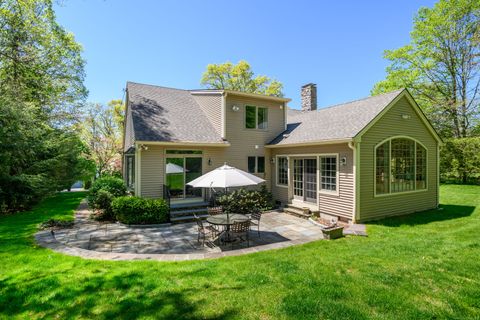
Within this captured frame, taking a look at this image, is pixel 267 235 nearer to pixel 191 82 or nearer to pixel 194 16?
pixel 194 16

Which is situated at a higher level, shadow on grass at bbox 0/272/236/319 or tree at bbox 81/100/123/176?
tree at bbox 81/100/123/176

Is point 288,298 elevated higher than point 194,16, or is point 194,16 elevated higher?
point 194,16

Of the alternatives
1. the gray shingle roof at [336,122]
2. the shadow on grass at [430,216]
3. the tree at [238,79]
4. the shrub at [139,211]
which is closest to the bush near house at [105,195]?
the shrub at [139,211]

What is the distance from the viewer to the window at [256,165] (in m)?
13.5

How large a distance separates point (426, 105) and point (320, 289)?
24798 mm

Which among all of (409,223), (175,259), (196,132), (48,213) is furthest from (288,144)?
(48,213)

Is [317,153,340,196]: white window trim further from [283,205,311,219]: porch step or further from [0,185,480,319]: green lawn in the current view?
[0,185,480,319]: green lawn

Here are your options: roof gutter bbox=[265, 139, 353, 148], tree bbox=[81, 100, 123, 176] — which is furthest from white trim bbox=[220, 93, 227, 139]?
tree bbox=[81, 100, 123, 176]

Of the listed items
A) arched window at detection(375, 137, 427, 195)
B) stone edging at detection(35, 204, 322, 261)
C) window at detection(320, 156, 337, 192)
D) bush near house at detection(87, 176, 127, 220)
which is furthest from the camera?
bush near house at detection(87, 176, 127, 220)

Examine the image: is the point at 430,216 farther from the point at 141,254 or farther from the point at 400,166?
the point at 141,254

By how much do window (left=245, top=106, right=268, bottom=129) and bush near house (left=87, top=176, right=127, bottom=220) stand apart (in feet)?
24.1

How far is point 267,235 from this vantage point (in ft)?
26.3

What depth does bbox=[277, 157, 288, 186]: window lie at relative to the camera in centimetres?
1291

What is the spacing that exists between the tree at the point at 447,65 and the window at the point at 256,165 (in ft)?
58.9
